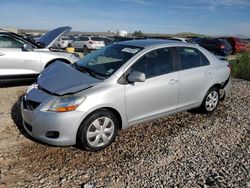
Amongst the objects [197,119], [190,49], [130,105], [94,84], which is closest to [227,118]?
[197,119]

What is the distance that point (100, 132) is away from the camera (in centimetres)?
454

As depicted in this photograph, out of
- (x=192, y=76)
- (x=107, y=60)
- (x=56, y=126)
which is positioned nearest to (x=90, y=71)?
(x=107, y=60)

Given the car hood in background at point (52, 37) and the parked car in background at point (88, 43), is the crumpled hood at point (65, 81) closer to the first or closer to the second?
the car hood in background at point (52, 37)

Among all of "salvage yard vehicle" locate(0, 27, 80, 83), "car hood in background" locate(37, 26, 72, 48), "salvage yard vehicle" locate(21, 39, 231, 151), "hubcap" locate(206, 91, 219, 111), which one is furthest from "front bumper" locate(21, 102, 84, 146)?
"car hood in background" locate(37, 26, 72, 48)

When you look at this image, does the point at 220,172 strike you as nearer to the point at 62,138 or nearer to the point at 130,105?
the point at 130,105

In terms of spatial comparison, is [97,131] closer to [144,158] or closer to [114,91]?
[114,91]

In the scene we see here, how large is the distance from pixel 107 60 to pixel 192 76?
1643 millimetres

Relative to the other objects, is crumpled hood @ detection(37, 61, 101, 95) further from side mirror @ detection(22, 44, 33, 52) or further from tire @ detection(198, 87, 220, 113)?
side mirror @ detection(22, 44, 33, 52)

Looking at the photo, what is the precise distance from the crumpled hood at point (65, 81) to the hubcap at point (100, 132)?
555 mm

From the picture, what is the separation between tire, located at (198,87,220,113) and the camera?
249 inches

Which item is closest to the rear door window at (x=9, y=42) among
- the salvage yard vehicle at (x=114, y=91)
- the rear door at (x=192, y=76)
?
the salvage yard vehicle at (x=114, y=91)

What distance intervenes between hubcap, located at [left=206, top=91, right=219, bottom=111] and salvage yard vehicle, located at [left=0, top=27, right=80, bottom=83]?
442 centimetres

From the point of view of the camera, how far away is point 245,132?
5719mm

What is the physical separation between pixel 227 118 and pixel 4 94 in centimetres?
527
